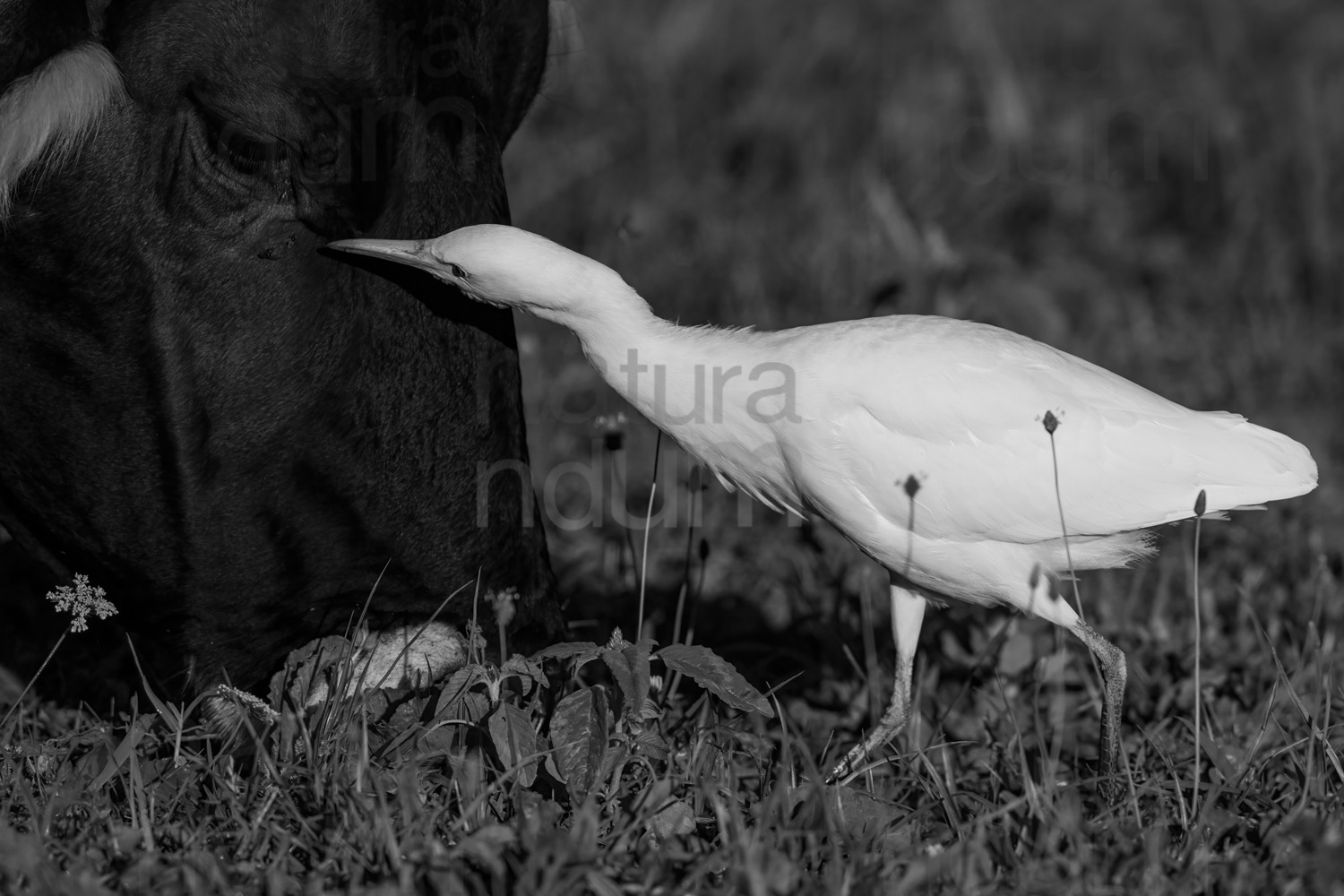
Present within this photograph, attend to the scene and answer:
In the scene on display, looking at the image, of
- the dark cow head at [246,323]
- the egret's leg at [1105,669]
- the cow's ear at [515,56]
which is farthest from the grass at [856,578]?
the cow's ear at [515,56]

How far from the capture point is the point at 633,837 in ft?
8.92

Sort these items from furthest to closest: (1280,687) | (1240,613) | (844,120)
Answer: (844,120) < (1240,613) < (1280,687)

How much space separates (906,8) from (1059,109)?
1.13m

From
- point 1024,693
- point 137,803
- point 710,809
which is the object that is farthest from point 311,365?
point 1024,693

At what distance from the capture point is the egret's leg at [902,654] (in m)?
3.24

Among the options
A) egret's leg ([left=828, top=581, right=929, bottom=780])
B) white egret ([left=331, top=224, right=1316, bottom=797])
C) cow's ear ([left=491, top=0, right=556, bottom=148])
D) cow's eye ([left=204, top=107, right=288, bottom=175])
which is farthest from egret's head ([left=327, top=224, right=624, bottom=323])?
egret's leg ([left=828, top=581, right=929, bottom=780])

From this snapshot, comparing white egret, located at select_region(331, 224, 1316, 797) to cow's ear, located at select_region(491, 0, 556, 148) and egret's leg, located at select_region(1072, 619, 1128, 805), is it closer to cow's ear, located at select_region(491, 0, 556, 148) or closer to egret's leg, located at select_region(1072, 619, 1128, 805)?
egret's leg, located at select_region(1072, 619, 1128, 805)

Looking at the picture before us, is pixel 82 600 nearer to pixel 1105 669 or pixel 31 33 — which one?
pixel 31 33

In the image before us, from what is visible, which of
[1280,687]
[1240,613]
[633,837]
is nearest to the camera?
[633,837]

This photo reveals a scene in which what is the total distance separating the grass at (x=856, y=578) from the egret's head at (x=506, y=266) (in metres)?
0.44

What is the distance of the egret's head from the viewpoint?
8.40 ft

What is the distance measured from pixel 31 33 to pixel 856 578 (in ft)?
9.16

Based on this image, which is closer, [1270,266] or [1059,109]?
[1270,266]

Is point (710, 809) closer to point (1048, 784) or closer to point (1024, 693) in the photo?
point (1048, 784)
